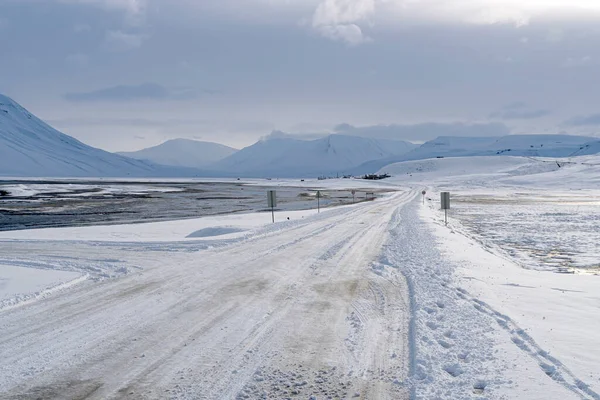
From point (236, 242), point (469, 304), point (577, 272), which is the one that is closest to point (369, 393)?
point (469, 304)

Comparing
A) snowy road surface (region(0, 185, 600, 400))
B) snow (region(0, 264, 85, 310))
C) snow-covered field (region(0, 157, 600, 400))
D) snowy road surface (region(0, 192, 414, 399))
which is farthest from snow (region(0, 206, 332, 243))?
snowy road surface (region(0, 192, 414, 399))

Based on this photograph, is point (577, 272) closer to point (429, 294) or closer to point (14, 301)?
point (429, 294)

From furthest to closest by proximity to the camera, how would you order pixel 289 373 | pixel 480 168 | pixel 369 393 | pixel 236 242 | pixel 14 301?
pixel 480 168 < pixel 236 242 < pixel 14 301 < pixel 289 373 < pixel 369 393

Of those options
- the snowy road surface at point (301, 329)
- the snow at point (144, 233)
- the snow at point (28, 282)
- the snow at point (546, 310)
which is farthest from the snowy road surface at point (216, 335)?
the snow at point (144, 233)

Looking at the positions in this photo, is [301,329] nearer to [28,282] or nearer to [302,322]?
[302,322]

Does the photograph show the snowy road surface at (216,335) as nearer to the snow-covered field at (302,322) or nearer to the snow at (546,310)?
the snow-covered field at (302,322)

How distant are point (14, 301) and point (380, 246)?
483 inches

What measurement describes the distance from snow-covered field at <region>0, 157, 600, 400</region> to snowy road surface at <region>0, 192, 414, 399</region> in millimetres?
33

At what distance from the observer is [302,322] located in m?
9.41

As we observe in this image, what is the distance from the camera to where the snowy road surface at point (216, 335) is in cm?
662

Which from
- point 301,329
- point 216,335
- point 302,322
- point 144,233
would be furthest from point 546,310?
point 144,233

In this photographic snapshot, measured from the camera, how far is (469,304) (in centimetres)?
1048

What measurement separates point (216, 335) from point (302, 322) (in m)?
1.55

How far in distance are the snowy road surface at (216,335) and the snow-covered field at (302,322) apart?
0.03 meters
